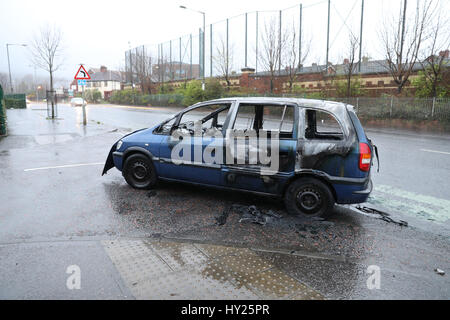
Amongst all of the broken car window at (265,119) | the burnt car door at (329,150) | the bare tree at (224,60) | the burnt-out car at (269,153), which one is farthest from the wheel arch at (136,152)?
the bare tree at (224,60)

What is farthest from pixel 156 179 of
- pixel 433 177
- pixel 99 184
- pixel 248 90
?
pixel 248 90

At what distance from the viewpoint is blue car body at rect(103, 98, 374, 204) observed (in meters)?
4.72

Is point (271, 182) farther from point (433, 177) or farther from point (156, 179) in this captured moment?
point (433, 177)

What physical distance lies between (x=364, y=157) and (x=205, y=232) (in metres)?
2.39

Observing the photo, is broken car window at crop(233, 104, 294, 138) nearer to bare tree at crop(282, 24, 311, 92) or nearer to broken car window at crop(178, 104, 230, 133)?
broken car window at crop(178, 104, 230, 133)

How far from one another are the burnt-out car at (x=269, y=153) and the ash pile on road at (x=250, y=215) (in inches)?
10.8

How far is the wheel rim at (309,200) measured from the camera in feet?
16.0

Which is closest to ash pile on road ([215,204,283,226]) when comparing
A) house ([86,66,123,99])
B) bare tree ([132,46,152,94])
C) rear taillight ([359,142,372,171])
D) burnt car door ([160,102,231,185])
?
burnt car door ([160,102,231,185])

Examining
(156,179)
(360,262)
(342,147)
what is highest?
(342,147)

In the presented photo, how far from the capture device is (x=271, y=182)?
507cm

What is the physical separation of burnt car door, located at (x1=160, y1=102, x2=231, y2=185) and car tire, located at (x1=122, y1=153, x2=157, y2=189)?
0.25 m

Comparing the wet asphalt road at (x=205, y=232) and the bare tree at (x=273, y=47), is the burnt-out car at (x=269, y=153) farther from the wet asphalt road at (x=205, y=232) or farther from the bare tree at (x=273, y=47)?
the bare tree at (x=273, y=47)

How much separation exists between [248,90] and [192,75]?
17115 mm

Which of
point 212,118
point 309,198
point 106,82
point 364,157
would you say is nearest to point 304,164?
point 309,198
